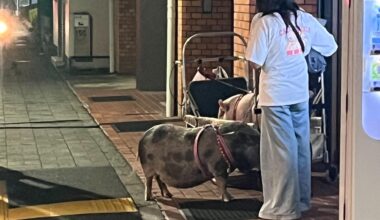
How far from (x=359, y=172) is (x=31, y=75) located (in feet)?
51.6

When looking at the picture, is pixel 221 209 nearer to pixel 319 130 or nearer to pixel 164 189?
pixel 164 189

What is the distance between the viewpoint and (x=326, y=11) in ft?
27.2

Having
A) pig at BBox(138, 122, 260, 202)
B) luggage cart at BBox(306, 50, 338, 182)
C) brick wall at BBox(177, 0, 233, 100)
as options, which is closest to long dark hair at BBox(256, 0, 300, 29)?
luggage cart at BBox(306, 50, 338, 182)

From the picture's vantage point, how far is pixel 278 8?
618 centimetres

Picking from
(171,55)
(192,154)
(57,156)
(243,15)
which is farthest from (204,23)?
(192,154)

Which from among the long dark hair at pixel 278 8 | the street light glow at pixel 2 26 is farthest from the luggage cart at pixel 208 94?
the street light glow at pixel 2 26

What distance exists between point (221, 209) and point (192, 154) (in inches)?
21.0

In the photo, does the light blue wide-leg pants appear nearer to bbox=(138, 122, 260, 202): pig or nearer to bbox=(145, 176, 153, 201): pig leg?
bbox=(138, 122, 260, 202): pig

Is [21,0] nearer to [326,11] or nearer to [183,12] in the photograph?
[183,12]

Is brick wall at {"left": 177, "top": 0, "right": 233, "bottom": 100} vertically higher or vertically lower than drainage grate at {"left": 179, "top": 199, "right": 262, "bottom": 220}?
higher

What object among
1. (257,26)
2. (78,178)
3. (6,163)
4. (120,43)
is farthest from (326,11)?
(120,43)

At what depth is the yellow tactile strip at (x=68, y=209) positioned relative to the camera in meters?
6.83

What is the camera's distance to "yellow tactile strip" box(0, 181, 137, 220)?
6.83 meters

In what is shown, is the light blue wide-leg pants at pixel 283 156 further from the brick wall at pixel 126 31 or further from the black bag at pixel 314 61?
the brick wall at pixel 126 31
